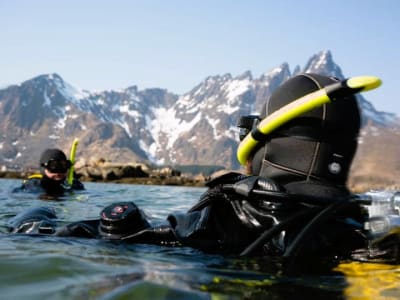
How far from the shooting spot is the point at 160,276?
104 inches

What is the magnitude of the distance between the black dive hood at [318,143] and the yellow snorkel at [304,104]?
94mm

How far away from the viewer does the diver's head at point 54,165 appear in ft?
37.3

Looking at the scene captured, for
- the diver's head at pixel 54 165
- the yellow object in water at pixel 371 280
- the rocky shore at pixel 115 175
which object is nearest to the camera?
the yellow object in water at pixel 371 280

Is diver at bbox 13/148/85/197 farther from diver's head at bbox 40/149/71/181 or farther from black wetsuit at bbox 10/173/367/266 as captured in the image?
black wetsuit at bbox 10/173/367/266

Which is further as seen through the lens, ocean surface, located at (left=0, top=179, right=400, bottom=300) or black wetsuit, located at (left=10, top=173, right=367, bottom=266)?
black wetsuit, located at (left=10, top=173, right=367, bottom=266)

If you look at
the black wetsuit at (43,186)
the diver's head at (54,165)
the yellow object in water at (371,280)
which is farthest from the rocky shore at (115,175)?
the yellow object in water at (371,280)

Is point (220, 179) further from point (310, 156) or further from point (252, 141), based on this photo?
point (310, 156)

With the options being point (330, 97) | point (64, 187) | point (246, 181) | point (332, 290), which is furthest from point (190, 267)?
point (64, 187)

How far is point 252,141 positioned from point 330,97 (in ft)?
2.21

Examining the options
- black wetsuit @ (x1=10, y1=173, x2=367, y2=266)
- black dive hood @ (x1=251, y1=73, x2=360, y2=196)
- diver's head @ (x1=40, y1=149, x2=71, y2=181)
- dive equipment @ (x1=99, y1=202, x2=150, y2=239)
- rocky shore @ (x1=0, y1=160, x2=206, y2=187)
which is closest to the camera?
black wetsuit @ (x1=10, y1=173, x2=367, y2=266)

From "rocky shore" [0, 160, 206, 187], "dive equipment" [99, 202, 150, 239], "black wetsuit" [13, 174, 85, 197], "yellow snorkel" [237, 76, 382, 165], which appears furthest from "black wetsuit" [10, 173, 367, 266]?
"rocky shore" [0, 160, 206, 187]

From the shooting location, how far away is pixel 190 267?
296cm

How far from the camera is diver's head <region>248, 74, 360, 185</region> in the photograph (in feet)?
10.7

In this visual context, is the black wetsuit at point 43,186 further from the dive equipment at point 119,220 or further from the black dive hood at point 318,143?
the black dive hood at point 318,143
